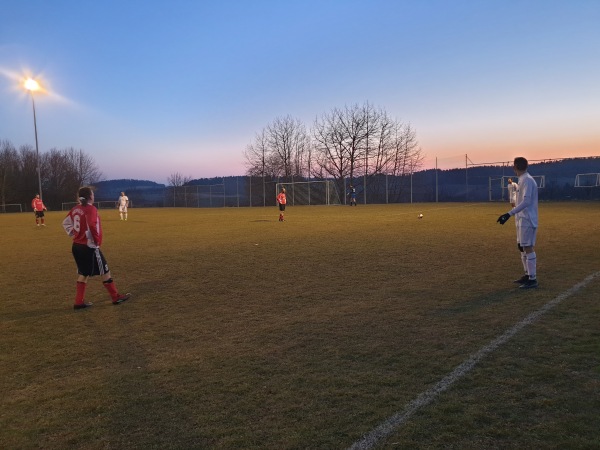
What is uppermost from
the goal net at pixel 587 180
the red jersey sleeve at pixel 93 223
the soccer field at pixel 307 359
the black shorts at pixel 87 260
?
the goal net at pixel 587 180

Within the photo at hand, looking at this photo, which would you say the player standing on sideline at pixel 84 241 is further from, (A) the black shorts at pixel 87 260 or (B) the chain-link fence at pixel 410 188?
(B) the chain-link fence at pixel 410 188

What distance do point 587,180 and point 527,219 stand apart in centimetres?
4006

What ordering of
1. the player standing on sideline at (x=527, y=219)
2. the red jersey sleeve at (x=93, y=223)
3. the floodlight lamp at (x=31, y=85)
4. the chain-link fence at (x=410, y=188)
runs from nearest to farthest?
the red jersey sleeve at (x=93, y=223) < the player standing on sideline at (x=527, y=219) < the floodlight lamp at (x=31, y=85) < the chain-link fence at (x=410, y=188)

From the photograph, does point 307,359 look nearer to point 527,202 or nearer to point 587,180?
point 527,202

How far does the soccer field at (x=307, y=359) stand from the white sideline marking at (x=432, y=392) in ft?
0.05

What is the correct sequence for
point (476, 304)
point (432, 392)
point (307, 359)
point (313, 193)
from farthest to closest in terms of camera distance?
point (313, 193) → point (476, 304) → point (307, 359) → point (432, 392)

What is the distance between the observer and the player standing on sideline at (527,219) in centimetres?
705

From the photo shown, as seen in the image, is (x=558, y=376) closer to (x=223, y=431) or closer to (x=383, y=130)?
(x=223, y=431)

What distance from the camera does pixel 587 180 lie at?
3975cm

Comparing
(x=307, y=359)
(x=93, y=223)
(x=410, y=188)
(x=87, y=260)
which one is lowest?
(x=307, y=359)

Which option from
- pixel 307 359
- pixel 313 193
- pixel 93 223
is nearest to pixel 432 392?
pixel 307 359

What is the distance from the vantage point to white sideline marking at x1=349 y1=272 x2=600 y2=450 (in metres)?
2.85

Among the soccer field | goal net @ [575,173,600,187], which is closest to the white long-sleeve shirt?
the soccer field

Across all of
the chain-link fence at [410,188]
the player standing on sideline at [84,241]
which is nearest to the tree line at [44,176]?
the chain-link fence at [410,188]
